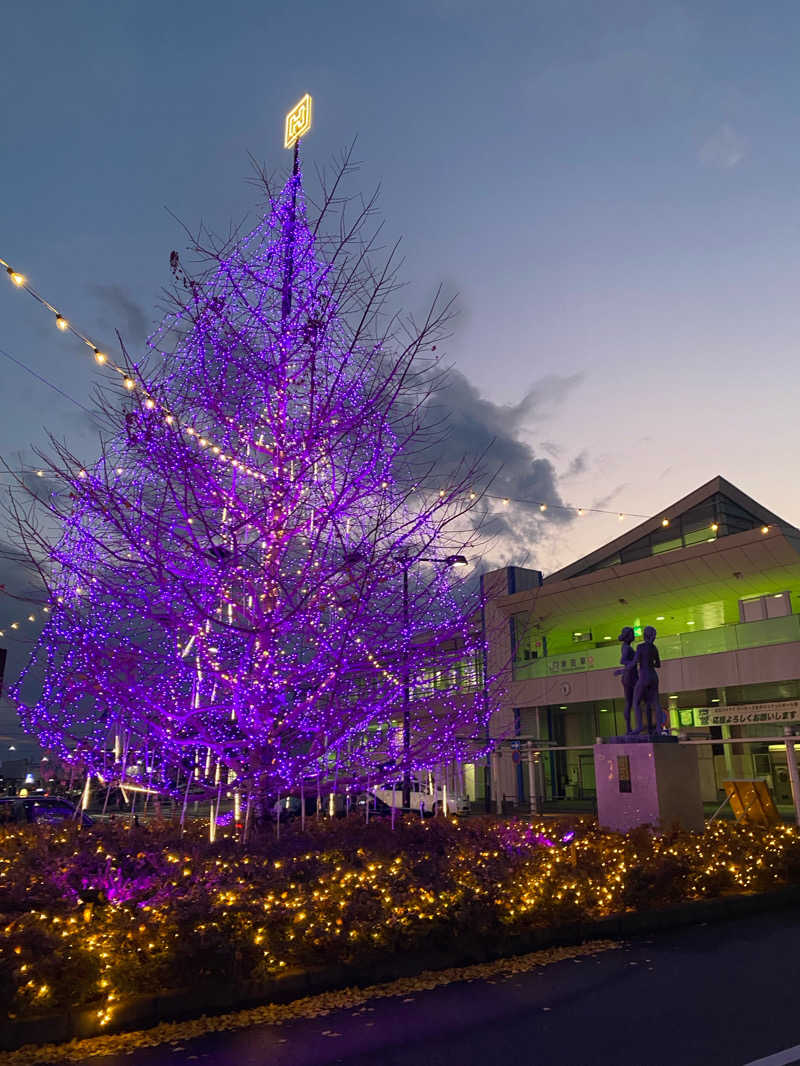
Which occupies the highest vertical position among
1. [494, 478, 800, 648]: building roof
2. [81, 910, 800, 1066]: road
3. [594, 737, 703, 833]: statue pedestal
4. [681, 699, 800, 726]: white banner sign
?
[494, 478, 800, 648]: building roof

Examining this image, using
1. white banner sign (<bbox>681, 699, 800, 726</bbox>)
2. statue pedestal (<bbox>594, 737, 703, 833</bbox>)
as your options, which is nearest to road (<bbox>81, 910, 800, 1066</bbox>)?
statue pedestal (<bbox>594, 737, 703, 833</bbox>)

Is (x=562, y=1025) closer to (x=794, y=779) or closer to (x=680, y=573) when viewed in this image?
(x=794, y=779)

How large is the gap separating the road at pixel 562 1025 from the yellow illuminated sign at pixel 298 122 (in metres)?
9.37

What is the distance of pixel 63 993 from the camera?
192 inches

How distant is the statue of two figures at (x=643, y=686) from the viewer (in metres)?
13.0

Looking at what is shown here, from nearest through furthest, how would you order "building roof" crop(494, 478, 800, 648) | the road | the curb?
the road, the curb, "building roof" crop(494, 478, 800, 648)

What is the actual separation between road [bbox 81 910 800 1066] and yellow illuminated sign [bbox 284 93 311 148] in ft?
30.7

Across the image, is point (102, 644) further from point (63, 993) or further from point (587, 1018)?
point (587, 1018)

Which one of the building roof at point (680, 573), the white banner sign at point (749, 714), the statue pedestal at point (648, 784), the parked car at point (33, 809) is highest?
the building roof at point (680, 573)

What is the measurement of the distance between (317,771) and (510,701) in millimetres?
25093

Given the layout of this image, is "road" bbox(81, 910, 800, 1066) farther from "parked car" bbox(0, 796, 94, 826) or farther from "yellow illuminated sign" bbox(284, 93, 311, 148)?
"parked car" bbox(0, 796, 94, 826)

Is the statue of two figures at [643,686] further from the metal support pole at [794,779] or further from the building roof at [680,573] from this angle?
the building roof at [680,573]

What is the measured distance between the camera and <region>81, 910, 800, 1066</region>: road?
14.6 feet

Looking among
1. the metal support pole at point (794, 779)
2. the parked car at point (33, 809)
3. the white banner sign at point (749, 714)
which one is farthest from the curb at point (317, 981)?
the white banner sign at point (749, 714)
